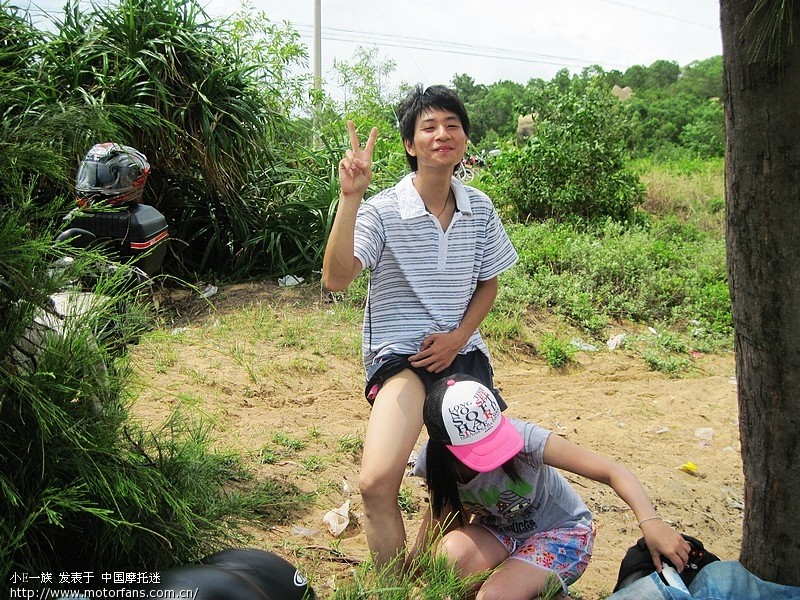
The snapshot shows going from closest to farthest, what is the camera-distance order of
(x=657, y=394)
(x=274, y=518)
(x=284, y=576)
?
(x=284, y=576), (x=274, y=518), (x=657, y=394)

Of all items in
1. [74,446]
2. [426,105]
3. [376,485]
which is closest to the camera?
[74,446]

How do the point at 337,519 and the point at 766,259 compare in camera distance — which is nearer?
the point at 766,259

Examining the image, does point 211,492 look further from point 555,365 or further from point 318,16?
point 318,16

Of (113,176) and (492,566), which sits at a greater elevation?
(113,176)

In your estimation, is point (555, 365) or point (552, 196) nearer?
point (555, 365)

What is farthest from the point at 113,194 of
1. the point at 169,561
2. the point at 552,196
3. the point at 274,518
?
the point at 552,196

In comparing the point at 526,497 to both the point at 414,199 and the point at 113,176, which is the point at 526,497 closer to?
the point at 414,199

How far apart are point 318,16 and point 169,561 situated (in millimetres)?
14858

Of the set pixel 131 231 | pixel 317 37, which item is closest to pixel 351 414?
pixel 131 231

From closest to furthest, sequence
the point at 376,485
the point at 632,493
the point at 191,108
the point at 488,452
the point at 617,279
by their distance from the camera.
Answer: the point at 632,493 < the point at 488,452 < the point at 376,485 < the point at 191,108 < the point at 617,279

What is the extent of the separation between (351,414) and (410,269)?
178cm

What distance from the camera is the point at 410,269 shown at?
9.29 feet

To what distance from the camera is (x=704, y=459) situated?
164 inches

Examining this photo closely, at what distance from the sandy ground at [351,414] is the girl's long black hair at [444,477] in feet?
1.25
